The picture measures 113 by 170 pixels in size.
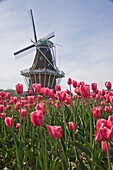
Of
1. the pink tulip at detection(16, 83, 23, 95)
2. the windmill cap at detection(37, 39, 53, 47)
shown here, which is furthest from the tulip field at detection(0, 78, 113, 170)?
the windmill cap at detection(37, 39, 53, 47)

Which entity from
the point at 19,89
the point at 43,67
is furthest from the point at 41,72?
the point at 19,89

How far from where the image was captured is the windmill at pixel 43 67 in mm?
24422

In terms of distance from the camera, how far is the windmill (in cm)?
2442

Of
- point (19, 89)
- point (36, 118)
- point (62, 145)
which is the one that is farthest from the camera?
point (19, 89)

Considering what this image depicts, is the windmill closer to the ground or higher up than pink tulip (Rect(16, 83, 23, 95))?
higher up

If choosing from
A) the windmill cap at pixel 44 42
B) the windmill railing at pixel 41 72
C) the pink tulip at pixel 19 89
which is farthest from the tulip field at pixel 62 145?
the windmill cap at pixel 44 42

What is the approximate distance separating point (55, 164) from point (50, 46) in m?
24.8

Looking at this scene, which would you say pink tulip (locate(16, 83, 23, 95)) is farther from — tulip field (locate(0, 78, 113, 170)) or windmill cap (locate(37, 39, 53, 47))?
windmill cap (locate(37, 39, 53, 47))

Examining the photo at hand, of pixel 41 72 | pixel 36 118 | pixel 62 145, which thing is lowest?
pixel 62 145

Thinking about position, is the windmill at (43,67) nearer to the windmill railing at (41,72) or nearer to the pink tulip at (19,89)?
the windmill railing at (41,72)

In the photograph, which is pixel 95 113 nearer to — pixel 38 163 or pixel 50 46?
pixel 38 163

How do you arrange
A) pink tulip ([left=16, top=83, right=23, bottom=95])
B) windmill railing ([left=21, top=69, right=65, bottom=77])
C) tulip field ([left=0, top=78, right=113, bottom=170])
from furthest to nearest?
windmill railing ([left=21, top=69, right=65, bottom=77]), pink tulip ([left=16, top=83, right=23, bottom=95]), tulip field ([left=0, top=78, right=113, bottom=170])

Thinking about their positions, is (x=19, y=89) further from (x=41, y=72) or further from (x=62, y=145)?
(x=41, y=72)

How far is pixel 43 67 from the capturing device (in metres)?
26.0
